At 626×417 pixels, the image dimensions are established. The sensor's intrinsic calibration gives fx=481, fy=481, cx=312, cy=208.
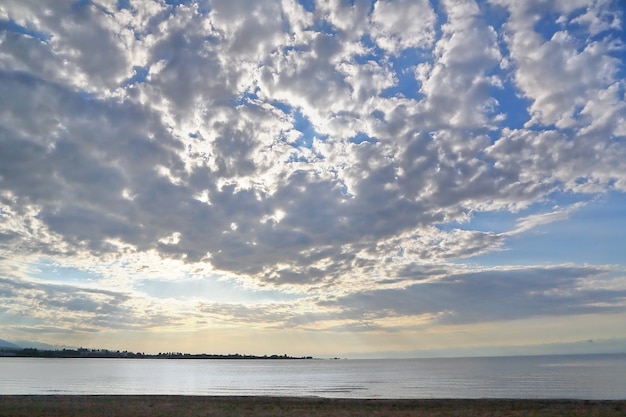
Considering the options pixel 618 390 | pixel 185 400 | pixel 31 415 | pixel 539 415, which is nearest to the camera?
pixel 31 415

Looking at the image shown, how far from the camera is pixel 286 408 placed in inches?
1432

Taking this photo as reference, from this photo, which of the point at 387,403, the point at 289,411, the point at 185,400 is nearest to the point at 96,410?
the point at 185,400

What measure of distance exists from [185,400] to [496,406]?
26132 millimetres

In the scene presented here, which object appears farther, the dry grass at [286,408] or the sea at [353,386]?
the sea at [353,386]

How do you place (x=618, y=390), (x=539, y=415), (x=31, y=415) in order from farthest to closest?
(x=618, y=390) < (x=539, y=415) < (x=31, y=415)

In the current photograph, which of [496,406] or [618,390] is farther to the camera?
[618,390]

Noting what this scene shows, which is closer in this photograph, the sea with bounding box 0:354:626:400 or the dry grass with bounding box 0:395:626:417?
Result: the dry grass with bounding box 0:395:626:417

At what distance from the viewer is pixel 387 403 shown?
40750 millimetres

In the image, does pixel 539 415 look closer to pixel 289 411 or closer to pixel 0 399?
pixel 289 411

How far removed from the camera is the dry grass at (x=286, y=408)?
32219 millimetres

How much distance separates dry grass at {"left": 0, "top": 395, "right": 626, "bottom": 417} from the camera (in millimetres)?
32219

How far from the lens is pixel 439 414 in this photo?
33406mm

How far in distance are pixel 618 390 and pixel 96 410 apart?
57744 mm

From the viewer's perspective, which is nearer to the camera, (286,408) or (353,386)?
(286,408)
